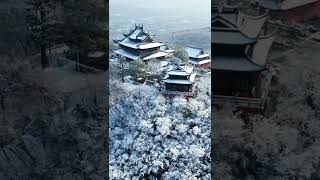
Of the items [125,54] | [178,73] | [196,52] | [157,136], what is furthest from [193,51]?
[157,136]

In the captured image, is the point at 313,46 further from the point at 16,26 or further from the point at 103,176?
the point at 16,26

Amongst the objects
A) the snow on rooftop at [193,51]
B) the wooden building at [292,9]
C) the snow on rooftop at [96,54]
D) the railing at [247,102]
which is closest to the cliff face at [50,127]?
the snow on rooftop at [96,54]

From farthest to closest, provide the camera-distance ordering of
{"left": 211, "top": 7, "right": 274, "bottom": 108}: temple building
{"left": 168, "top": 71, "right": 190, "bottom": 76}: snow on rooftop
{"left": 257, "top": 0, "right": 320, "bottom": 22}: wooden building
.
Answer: {"left": 168, "top": 71, "right": 190, "bottom": 76}: snow on rooftop → {"left": 211, "top": 7, "right": 274, "bottom": 108}: temple building → {"left": 257, "top": 0, "right": 320, "bottom": 22}: wooden building

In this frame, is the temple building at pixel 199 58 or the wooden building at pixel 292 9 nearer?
the wooden building at pixel 292 9

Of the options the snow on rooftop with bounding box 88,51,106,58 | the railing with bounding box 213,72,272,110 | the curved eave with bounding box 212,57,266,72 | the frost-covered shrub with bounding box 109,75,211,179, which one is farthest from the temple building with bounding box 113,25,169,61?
the railing with bounding box 213,72,272,110

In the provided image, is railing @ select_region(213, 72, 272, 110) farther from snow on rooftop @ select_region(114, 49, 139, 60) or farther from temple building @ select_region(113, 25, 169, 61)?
snow on rooftop @ select_region(114, 49, 139, 60)

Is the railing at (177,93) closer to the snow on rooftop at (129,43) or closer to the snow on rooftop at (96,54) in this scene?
the snow on rooftop at (129,43)
